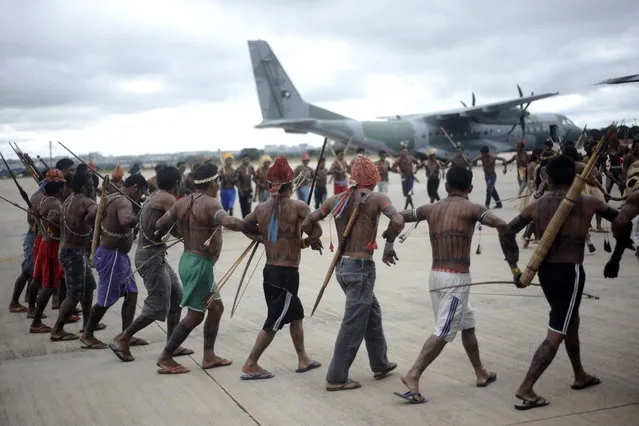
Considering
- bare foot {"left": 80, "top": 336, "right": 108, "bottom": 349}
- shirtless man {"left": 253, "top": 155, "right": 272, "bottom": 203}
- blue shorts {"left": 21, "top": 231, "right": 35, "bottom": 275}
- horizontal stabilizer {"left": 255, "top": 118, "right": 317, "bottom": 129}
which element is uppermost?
horizontal stabilizer {"left": 255, "top": 118, "right": 317, "bottom": 129}

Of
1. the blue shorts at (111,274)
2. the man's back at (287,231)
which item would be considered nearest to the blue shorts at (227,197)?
the blue shorts at (111,274)

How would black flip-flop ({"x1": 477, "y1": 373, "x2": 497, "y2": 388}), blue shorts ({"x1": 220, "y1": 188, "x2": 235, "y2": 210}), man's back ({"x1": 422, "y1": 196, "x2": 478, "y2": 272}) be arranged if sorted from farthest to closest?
blue shorts ({"x1": 220, "y1": 188, "x2": 235, "y2": 210}) < black flip-flop ({"x1": 477, "y1": 373, "x2": 497, "y2": 388}) < man's back ({"x1": 422, "y1": 196, "x2": 478, "y2": 272})

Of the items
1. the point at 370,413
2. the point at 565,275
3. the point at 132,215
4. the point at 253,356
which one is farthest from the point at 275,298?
the point at 565,275

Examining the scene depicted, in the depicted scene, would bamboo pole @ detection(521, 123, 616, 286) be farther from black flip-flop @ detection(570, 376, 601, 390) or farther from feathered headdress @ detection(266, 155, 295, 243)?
feathered headdress @ detection(266, 155, 295, 243)

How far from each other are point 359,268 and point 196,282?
4.50ft

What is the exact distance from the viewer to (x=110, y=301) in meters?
6.41

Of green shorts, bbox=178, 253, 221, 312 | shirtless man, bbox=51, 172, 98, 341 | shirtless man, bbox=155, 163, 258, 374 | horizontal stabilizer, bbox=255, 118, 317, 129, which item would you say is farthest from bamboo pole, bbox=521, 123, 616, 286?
horizontal stabilizer, bbox=255, 118, 317, 129

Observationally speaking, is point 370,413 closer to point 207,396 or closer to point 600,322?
point 207,396

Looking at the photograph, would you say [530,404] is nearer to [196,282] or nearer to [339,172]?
[196,282]

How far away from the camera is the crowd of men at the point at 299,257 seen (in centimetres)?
473

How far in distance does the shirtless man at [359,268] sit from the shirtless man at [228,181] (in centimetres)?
1095

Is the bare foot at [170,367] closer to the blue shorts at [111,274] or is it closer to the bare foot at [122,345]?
the bare foot at [122,345]

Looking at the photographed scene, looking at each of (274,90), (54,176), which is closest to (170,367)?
(54,176)

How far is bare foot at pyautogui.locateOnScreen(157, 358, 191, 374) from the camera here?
5.71 meters
